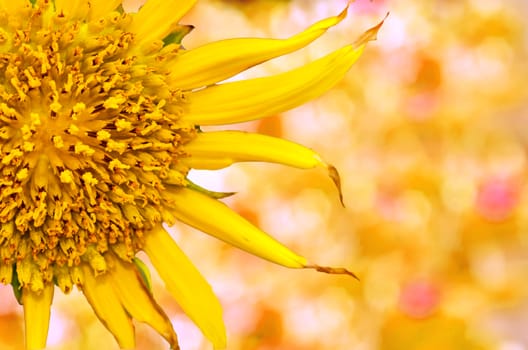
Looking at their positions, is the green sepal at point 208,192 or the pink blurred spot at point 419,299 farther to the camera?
the pink blurred spot at point 419,299

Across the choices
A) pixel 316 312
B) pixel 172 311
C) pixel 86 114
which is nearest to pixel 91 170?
pixel 86 114

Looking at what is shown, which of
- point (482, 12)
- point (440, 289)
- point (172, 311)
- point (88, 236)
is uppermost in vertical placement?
point (482, 12)

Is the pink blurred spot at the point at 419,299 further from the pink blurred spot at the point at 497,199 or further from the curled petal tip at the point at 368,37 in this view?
the curled petal tip at the point at 368,37

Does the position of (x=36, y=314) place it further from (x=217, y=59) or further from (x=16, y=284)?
(x=217, y=59)

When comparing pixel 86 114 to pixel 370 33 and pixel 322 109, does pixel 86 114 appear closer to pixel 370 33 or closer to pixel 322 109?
pixel 370 33

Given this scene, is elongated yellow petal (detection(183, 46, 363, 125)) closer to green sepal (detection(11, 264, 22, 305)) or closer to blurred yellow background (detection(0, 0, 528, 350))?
green sepal (detection(11, 264, 22, 305))

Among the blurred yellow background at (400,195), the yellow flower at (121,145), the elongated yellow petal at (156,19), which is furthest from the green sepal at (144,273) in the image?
the blurred yellow background at (400,195)

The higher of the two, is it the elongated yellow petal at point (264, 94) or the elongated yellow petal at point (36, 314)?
the elongated yellow petal at point (264, 94)

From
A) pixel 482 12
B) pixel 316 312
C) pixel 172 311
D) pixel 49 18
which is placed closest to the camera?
pixel 49 18
